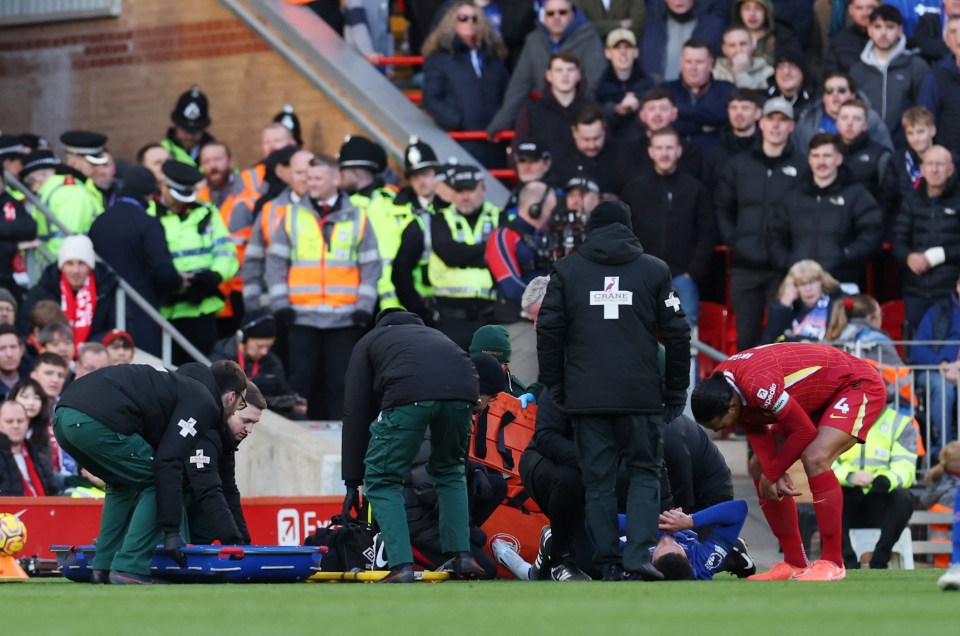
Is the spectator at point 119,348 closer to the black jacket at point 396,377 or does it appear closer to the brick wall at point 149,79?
the black jacket at point 396,377

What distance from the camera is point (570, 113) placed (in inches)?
722

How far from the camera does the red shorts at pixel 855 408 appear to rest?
12.0 metres

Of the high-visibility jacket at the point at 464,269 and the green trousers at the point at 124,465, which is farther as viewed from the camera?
the high-visibility jacket at the point at 464,269

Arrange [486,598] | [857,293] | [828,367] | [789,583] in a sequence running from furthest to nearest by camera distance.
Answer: [857,293] → [828,367] → [789,583] → [486,598]

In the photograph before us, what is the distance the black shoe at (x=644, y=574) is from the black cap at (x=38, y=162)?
341 inches

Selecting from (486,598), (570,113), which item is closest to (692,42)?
(570,113)

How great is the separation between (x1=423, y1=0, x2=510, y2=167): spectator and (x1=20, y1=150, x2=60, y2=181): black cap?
3.46 meters

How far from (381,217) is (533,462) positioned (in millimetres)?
5232

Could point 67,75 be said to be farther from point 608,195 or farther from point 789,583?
point 789,583

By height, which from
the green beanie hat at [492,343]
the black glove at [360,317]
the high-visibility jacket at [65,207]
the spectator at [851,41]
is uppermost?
the spectator at [851,41]

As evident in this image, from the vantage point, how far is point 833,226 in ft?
55.7

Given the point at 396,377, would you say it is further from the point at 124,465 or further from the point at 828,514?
the point at 828,514

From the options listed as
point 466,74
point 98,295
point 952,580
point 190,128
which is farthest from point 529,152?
point 952,580

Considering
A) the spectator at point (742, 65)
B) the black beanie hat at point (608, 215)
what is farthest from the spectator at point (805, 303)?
the black beanie hat at point (608, 215)
